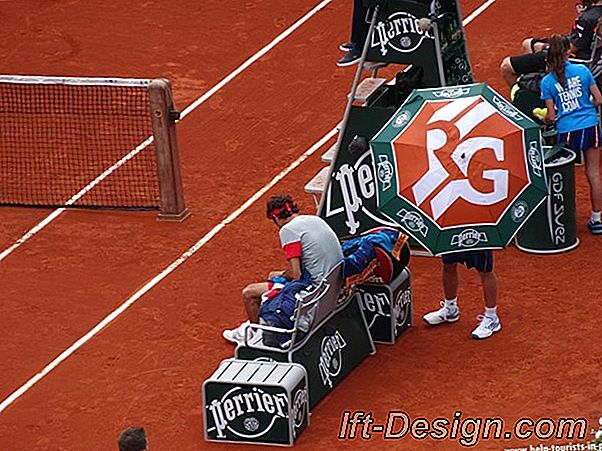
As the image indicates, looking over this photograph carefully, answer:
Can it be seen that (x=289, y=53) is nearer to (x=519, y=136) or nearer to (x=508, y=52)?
(x=508, y=52)

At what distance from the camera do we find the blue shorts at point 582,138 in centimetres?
1619

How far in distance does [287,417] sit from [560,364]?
2.53 metres

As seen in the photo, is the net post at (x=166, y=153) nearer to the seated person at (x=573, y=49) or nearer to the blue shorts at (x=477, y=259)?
the seated person at (x=573, y=49)

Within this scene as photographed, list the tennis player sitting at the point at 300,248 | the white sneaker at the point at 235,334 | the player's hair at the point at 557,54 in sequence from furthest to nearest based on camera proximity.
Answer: the player's hair at the point at 557,54, the white sneaker at the point at 235,334, the tennis player sitting at the point at 300,248

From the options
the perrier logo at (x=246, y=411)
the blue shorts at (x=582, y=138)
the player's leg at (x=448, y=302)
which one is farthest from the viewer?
the blue shorts at (x=582, y=138)

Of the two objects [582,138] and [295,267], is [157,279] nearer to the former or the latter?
[295,267]

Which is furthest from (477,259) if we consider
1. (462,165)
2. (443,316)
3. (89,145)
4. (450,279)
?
(89,145)

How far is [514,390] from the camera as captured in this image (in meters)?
13.7

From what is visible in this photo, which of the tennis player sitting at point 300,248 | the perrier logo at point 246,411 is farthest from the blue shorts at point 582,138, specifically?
the perrier logo at point 246,411

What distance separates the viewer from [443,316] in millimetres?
14969

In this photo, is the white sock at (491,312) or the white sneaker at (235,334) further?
the white sock at (491,312)

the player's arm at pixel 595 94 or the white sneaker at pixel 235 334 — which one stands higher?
the player's arm at pixel 595 94

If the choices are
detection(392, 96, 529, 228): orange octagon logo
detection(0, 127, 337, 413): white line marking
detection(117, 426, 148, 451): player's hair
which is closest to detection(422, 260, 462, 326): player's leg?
detection(392, 96, 529, 228): orange octagon logo

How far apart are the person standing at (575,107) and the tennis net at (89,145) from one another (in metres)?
4.09
